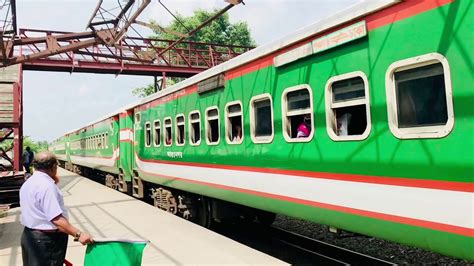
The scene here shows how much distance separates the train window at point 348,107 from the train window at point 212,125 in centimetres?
321

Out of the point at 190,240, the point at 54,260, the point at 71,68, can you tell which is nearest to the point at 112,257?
the point at 54,260

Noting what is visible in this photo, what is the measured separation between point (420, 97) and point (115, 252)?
3.10 m

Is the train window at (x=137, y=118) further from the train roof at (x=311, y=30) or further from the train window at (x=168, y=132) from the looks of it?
the train roof at (x=311, y=30)

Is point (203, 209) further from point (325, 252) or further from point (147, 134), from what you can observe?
point (147, 134)

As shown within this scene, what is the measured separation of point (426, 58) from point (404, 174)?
1.09m

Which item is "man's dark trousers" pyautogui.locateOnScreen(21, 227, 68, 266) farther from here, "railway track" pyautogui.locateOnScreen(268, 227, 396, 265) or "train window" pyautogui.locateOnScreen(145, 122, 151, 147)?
"train window" pyautogui.locateOnScreen(145, 122, 151, 147)

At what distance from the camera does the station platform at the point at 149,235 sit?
6.74 metres

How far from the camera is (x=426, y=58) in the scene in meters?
3.75

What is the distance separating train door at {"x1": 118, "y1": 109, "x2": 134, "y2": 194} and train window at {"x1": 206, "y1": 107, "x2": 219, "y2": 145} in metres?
6.76

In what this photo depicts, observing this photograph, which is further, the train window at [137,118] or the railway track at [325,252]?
the train window at [137,118]

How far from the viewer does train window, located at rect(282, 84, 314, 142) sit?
17.4ft

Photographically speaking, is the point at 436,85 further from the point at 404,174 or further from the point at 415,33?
the point at 404,174

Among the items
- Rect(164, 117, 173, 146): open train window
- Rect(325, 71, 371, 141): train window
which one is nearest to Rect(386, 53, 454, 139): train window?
Rect(325, 71, 371, 141): train window

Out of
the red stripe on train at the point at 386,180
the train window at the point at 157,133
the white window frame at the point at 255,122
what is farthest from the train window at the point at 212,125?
the train window at the point at 157,133
